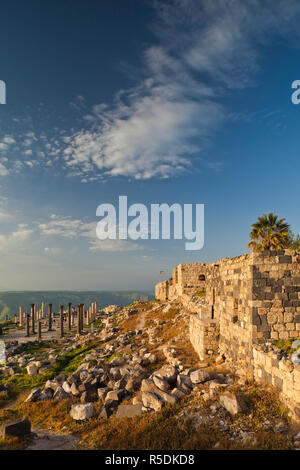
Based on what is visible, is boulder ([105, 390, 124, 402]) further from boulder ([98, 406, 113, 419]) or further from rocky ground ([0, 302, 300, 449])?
boulder ([98, 406, 113, 419])

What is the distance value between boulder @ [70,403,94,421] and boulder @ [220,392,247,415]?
14.5 feet

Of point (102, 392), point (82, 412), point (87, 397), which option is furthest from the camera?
point (87, 397)

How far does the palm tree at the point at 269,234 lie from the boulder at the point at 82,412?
2630 cm

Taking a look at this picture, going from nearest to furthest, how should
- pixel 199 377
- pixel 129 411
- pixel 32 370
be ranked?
pixel 129 411 < pixel 199 377 < pixel 32 370

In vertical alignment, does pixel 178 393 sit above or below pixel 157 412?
above

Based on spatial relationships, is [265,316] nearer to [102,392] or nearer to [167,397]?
[167,397]

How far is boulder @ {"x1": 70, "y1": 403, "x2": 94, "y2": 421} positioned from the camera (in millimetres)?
8727

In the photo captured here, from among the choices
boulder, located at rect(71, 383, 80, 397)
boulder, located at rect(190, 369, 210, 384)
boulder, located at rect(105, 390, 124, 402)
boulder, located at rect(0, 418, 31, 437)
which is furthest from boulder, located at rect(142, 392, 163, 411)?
boulder, located at rect(71, 383, 80, 397)

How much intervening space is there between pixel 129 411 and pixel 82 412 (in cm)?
182

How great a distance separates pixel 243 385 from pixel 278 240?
24622 millimetres

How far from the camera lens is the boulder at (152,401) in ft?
26.3

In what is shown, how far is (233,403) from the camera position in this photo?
7.34 meters

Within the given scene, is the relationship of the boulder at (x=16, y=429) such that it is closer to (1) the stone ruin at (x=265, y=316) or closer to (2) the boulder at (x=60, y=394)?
(2) the boulder at (x=60, y=394)

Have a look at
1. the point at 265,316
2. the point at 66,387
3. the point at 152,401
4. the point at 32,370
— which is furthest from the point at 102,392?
the point at 32,370
